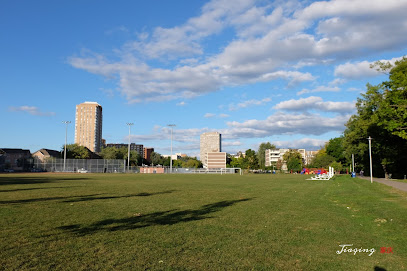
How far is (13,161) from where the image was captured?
4405 inches

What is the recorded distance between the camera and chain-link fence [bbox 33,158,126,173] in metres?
95.9

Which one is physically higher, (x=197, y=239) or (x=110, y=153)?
(x=110, y=153)

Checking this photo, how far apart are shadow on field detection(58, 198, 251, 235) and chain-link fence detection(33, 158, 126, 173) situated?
289 ft

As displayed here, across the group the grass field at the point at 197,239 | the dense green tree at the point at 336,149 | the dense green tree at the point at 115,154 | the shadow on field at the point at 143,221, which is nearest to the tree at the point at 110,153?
the dense green tree at the point at 115,154

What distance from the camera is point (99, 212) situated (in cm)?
1215

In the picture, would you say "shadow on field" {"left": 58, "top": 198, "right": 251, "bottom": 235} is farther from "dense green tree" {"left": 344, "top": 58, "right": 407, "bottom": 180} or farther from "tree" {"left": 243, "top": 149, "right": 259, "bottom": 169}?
"tree" {"left": 243, "top": 149, "right": 259, "bottom": 169}

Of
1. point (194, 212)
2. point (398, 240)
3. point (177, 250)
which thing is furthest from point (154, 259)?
point (194, 212)

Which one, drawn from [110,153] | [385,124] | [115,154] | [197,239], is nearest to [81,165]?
[110,153]

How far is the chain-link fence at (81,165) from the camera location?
95.9 metres

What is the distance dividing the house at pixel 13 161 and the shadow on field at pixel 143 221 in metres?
99.7

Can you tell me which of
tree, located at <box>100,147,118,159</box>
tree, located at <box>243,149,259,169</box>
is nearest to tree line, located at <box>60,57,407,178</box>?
tree, located at <box>243,149,259,169</box>

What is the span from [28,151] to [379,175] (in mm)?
119499

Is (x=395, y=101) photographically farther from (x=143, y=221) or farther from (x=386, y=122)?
(x=143, y=221)

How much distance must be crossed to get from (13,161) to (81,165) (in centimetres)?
3342
